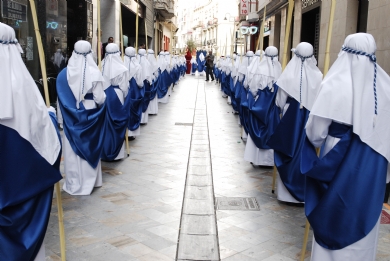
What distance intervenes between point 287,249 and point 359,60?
206 cm

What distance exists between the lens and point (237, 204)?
593cm

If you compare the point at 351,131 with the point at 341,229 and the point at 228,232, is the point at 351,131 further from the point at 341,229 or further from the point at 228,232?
the point at 228,232

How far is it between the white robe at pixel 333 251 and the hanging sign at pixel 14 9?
7636mm

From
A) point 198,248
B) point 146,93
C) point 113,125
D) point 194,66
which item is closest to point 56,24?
point 146,93

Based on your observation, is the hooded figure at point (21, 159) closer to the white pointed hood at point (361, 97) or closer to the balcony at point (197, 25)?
the white pointed hood at point (361, 97)

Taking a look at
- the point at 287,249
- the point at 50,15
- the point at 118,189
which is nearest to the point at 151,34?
the point at 50,15

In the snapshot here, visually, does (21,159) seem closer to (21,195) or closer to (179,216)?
(21,195)

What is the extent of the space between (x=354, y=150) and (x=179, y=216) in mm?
2576

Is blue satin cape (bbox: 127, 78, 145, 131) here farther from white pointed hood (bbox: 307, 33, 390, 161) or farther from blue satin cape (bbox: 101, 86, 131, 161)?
white pointed hood (bbox: 307, 33, 390, 161)

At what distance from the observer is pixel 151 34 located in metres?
34.3

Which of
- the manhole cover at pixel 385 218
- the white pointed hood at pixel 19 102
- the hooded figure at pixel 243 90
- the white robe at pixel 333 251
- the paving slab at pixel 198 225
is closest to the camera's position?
the white pointed hood at pixel 19 102

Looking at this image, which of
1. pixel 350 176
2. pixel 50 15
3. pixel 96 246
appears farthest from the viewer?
pixel 50 15

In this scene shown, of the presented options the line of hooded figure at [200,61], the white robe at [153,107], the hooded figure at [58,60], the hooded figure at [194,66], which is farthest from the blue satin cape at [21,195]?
the hooded figure at [194,66]

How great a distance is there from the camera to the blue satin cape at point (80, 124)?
5965 millimetres
